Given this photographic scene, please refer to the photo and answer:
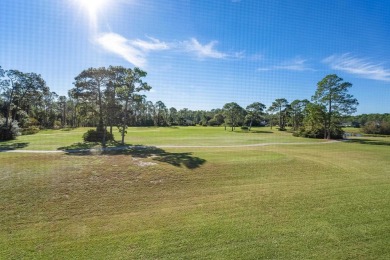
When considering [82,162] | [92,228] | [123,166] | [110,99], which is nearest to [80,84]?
[110,99]

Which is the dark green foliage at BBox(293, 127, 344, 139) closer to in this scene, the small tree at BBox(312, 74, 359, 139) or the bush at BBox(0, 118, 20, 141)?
the small tree at BBox(312, 74, 359, 139)

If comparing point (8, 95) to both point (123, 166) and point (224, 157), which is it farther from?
point (224, 157)

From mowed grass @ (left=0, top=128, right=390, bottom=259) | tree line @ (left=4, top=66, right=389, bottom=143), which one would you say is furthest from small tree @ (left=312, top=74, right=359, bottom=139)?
mowed grass @ (left=0, top=128, right=390, bottom=259)

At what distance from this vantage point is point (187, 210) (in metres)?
8.14

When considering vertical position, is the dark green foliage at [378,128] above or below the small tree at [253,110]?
below

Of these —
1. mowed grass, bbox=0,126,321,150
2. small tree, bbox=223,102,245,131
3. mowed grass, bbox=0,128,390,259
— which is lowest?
mowed grass, bbox=0,128,390,259

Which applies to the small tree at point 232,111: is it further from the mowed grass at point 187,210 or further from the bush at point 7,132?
the mowed grass at point 187,210

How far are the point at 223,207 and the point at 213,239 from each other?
2.22m

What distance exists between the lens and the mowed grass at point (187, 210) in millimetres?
5855

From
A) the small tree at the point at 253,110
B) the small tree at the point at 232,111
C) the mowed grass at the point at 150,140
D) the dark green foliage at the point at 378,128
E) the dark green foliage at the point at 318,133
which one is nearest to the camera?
the mowed grass at the point at 150,140

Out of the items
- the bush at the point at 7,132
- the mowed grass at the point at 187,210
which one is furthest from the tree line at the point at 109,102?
the mowed grass at the point at 187,210

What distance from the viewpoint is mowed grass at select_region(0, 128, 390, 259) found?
5.86 metres

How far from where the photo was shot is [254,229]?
6.79 meters

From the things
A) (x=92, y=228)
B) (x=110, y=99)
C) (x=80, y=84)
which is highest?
(x=80, y=84)
